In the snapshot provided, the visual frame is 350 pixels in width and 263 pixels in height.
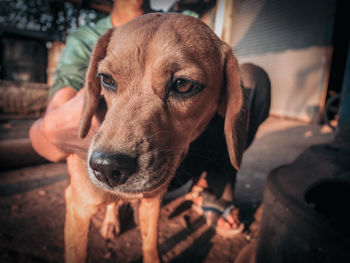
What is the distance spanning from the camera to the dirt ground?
2.08m

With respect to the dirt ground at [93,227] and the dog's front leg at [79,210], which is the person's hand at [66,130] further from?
the dirt ground at [93,227]

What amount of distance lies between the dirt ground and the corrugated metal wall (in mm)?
5780

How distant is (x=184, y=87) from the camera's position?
1354mm

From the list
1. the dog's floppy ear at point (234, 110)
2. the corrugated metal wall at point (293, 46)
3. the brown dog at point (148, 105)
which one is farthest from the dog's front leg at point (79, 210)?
the corrugated metal wall at point (293, 46)

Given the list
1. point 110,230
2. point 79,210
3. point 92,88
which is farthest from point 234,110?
point 110,230

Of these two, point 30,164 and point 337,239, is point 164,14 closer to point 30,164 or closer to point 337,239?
point 337,239

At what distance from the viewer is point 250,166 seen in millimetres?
4562

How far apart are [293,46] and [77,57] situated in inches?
339

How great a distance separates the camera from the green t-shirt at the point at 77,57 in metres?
2.47

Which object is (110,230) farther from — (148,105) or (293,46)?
(293,46)

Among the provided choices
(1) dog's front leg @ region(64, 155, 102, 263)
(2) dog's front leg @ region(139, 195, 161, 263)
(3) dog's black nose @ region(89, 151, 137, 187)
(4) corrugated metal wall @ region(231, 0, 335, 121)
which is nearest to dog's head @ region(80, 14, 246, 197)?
(3) dog's black nose @ region(89, 151, 137, 187)

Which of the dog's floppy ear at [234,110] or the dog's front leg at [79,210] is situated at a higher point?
the dog's floppy ear at [234,110]

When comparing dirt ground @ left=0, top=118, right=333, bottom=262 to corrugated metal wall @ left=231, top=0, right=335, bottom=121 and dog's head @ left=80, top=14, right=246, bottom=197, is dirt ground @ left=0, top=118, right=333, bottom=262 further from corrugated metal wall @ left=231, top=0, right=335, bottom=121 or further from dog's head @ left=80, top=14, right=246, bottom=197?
corrugated metal wall @ left=231, top=0, right=335, bottom=121

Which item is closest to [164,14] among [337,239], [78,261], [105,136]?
[105,136]
